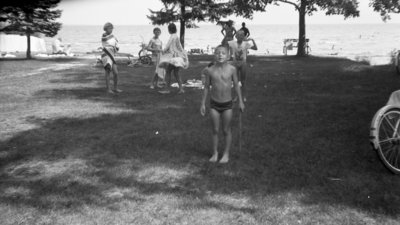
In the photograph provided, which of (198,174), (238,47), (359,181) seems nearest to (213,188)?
(198,174)

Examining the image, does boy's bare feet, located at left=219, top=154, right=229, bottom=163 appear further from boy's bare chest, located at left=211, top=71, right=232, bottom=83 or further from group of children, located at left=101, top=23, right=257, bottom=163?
boy's bare chest, located at left=211, top=71, right=232, bottom=83

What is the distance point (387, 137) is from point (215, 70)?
2557 mm

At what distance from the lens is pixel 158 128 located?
822cm

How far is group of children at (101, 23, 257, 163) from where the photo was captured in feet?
19.9

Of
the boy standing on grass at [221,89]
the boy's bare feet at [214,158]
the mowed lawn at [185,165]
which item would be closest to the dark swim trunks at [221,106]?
the boy standing on grass at [221,89]

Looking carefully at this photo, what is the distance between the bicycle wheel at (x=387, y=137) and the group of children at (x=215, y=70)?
1899 millimetres

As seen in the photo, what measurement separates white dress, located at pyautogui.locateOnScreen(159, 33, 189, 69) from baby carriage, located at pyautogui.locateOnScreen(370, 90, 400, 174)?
7388 millimetres

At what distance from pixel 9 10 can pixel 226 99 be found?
451cm

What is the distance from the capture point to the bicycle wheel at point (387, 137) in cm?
529

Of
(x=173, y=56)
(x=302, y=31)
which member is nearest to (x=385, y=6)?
(x=302, y=31)

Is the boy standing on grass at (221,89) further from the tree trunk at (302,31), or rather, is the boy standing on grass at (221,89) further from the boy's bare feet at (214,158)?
the tree trunk at (302,31)

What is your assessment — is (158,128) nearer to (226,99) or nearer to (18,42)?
(226,99)

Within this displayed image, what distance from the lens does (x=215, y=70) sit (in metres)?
6.14

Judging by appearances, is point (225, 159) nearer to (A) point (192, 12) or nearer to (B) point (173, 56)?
(B) point (173, 56)
